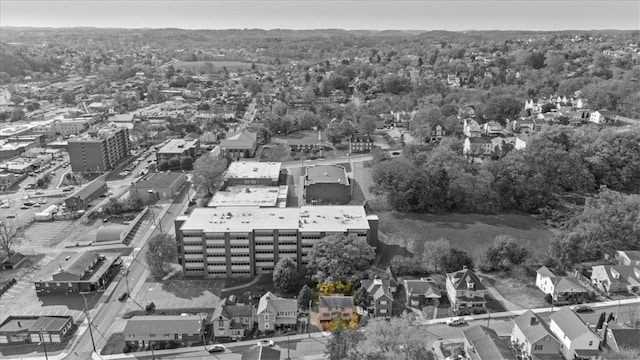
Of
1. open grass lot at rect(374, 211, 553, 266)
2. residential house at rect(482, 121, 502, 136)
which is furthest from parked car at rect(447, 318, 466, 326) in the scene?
residential house at rect(482, 121, 502, 136)

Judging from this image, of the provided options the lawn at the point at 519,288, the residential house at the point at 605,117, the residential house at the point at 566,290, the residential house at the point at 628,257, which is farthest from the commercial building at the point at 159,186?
the residential house at the point at 605,117

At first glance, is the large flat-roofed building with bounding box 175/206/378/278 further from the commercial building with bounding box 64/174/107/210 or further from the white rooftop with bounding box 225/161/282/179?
the commercial building with bounding box 64/174/107/210

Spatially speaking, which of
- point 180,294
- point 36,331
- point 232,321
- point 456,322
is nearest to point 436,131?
point 456,322

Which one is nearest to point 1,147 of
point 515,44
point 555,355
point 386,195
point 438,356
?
point 386,195

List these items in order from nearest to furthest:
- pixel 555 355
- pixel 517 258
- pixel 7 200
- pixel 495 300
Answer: pixel 555 355 < pixel 495 300 < pixel 517 258 < pixel 7 200

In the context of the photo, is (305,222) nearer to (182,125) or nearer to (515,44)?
(182,125)

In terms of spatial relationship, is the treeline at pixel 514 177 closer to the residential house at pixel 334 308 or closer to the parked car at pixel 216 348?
the residential house at pixel 334 308

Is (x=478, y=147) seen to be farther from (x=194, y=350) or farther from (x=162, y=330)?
(x=162, y=330)
